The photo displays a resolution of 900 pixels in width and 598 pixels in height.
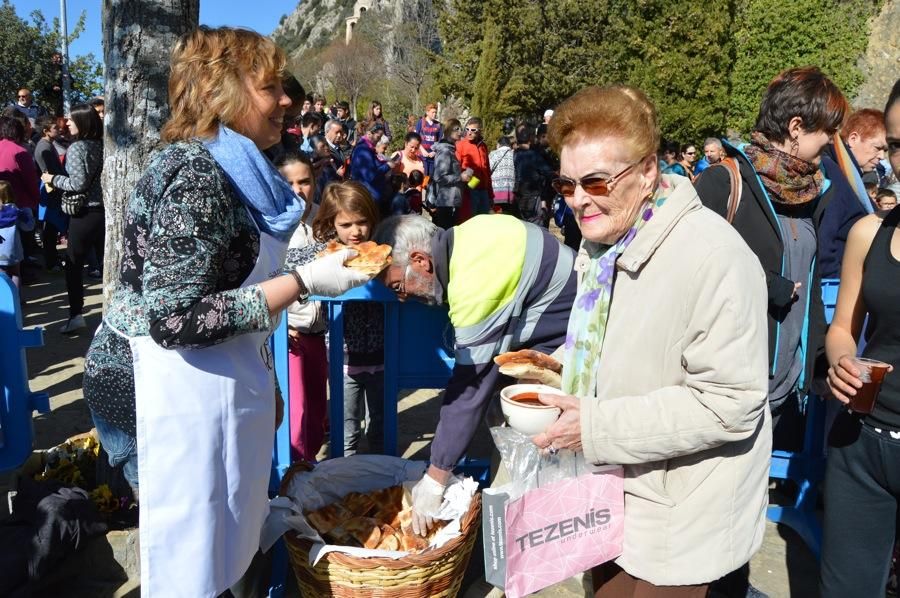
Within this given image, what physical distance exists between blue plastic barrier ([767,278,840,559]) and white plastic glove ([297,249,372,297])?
8.32 ft

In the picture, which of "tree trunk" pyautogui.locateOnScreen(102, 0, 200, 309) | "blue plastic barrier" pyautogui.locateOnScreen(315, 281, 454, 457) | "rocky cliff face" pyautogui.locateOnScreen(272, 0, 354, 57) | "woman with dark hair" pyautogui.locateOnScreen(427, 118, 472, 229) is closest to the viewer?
"tree trunk" pyautogui.locateOnScreen(102, 0, 200, 309)

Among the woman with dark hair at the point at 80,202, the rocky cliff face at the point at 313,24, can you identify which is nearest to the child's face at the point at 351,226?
the woman with dark hair at the point at 80,202

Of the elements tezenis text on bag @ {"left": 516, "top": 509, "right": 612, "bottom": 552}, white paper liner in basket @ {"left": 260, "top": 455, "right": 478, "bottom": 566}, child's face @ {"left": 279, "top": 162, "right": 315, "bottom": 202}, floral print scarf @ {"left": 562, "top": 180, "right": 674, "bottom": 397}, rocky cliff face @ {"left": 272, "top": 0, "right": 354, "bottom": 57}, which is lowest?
white paper liner in basket @ {"left": 260, "top": 455, "right": 478, "bottom": 566}

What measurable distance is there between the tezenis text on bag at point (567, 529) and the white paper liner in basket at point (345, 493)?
0.86 meters

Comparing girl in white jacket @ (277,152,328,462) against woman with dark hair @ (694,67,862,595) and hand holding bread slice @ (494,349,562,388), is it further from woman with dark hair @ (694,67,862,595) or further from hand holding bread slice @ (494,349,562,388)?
woman with dark hair @ (694,67,862,595)

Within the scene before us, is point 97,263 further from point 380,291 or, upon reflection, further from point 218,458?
point 218,458

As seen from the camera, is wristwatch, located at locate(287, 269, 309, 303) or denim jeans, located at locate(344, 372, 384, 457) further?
denim jeans, located at locate(344, 372, 384, 457)

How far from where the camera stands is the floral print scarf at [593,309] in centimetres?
162

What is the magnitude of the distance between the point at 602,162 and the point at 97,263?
9.33 meters

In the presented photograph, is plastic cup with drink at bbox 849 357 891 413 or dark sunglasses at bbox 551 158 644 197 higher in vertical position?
dark sunglasses at bbox 551 158 644 197

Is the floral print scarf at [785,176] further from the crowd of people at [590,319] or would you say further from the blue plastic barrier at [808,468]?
the blue plastic barrier at [808,468]

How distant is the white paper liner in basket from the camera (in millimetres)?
2484

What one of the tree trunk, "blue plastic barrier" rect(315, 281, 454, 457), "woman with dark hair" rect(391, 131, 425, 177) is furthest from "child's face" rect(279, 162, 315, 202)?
"woman with dark hair" rect(391, 131, 425, 177)

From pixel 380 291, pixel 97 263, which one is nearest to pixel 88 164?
pixel 97 263
